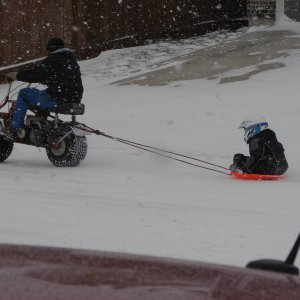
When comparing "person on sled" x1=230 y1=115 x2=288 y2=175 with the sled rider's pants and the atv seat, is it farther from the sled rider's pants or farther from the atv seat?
the sled rider's pants

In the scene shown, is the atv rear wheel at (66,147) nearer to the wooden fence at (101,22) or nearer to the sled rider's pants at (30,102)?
the sled rider's pants at (30,102)

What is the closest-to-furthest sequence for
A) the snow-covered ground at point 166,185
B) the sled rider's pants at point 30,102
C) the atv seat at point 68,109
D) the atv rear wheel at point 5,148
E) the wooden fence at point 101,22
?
the snow-covered ground at point 166,185, the atv seat at point 68,109, the sled rider's pants at point 30,102, the atv rear wheel at point 5,148, the wooden fence at point 101,22

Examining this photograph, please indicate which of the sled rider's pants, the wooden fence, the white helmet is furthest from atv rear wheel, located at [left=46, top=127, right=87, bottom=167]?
the wooden fence

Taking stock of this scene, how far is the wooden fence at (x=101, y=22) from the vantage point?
19.2 m

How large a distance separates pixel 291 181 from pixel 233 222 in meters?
2.76

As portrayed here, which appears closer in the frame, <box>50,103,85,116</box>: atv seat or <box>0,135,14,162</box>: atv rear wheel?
<box>50,103,85,116</box>: atv seat

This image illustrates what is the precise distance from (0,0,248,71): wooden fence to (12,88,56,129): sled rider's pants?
8.29 metres

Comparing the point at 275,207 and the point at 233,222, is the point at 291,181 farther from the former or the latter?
the point at 233,222

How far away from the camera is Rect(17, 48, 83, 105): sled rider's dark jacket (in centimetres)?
1075

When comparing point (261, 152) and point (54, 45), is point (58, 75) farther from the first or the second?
point (261, 152)

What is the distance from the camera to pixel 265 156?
9852mm

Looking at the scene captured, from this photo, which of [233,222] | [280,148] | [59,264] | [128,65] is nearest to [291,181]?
[280,148]

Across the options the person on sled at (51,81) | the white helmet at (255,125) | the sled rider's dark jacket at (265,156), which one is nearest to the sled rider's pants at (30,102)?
the person on sled at (51,81)

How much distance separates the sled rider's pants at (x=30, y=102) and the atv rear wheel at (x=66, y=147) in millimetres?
425
